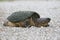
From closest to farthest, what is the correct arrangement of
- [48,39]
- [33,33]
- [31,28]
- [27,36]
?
1. [48,39]
2. [27,36]
3. [33,33]
4. [31,28]

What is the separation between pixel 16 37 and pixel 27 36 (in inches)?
9.5

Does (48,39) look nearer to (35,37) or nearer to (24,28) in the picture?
(35,37)

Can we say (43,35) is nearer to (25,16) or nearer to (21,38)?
(21,38)

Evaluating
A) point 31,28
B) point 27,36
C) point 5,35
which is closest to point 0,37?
point 5,35

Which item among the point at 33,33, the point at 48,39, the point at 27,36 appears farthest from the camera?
the point at 33,33

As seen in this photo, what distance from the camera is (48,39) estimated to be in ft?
13.6

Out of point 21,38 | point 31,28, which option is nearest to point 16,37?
point 21,38

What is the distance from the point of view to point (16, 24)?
224 inches

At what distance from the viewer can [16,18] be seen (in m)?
5.57

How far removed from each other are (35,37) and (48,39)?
0.29 meters

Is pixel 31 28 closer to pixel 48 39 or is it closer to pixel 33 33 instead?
pixel 33 33

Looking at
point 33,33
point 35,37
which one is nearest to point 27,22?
point 33,33

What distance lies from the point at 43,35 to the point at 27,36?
319mm

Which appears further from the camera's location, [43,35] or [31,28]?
[31,28]
